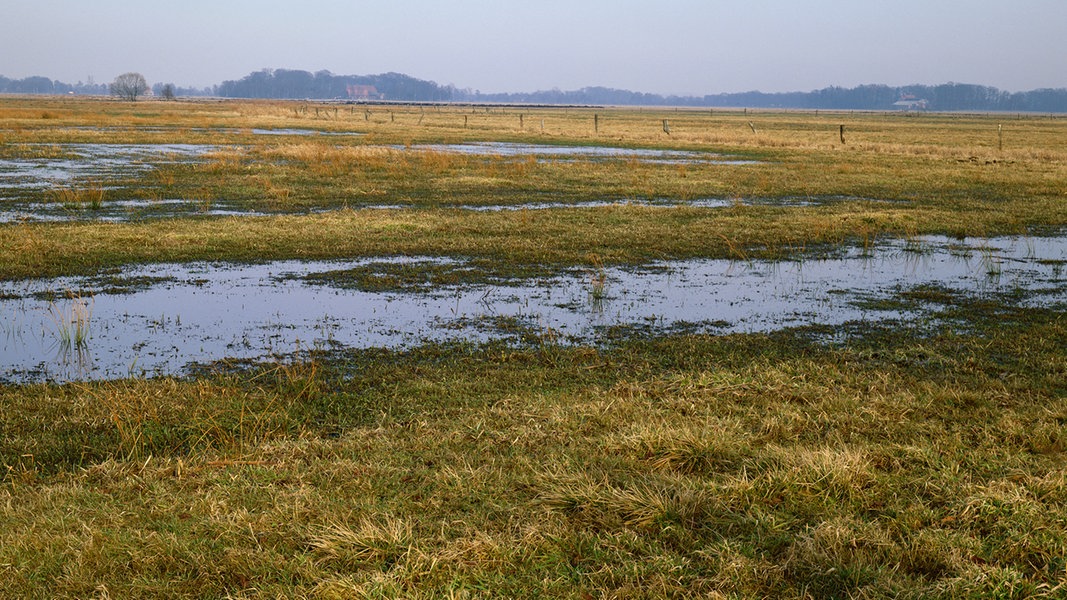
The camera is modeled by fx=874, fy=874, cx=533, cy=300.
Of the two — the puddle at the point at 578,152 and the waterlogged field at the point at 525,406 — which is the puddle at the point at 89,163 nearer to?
the waterlogged field at the point at 525,406

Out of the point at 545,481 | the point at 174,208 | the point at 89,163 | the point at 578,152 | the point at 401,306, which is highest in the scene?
the point at 578,152

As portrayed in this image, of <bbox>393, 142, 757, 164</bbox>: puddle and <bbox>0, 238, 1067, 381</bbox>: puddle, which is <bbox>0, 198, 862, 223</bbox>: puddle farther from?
<bbox>393, 142, 757, 164</bbox>: puddle

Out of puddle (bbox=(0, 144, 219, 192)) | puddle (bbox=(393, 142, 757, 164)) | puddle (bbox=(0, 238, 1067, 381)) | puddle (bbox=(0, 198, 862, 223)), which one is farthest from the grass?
puddle (bbox=(393, 142, 757, 164))

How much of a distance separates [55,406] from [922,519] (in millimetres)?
6741

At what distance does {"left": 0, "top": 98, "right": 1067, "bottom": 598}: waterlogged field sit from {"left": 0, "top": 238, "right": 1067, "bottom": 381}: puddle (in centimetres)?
8

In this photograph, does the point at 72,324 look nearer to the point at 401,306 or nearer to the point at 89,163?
the point at 401,306

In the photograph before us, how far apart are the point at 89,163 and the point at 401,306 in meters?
24.6

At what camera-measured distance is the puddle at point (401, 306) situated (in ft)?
31.6

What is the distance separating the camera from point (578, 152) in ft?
138

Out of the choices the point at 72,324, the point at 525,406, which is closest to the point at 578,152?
the point at 72,324

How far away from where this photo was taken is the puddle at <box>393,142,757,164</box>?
38312 millimetres

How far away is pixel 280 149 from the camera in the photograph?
35.8 meters

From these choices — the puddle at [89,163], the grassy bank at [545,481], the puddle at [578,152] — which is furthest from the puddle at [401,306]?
the puddle at [578,152]

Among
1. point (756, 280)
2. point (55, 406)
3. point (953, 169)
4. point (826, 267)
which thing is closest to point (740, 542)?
point (55, 406)
